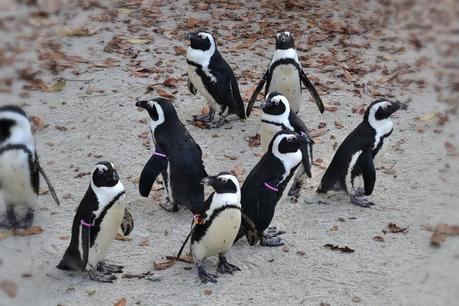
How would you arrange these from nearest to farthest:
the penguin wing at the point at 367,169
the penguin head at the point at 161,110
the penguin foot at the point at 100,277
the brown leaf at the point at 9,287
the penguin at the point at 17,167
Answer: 1. the brown leaf at the point at 9,287
2. the penguin foot at the point at 100,277
3. the penguin at the point at 17,167
4. the penguin head at the point at 161,110
5. the penguin wing at the point at 367,169

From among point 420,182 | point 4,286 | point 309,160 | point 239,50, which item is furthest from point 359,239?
point 239,50

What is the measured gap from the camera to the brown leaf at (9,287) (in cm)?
188

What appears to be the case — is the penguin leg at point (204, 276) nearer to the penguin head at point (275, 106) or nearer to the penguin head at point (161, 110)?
the penguin head at point (161, 110)

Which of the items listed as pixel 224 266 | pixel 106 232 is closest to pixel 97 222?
pixel 106 232

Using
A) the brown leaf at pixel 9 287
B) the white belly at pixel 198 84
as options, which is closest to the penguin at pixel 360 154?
the white belly at pixel 198 84

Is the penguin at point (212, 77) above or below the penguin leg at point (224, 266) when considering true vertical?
above

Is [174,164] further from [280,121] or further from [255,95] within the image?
[255,95]

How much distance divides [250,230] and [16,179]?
3.28 ft

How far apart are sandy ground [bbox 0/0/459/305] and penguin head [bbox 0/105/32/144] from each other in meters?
0.19

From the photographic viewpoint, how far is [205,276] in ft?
7.73

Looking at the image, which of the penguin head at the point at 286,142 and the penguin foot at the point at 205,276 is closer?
the penguin foot at the point at 205,276

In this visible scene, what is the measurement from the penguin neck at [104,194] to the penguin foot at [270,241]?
2.23 ft

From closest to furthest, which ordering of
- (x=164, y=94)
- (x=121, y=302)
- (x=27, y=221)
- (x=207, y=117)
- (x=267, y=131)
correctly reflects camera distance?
(x=121, y=302) < (x=27, y=221) < (x=267, y=131) < (x=207, y=117) < (x=164, y=94)

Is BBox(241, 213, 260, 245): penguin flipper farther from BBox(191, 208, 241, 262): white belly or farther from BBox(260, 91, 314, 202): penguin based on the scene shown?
BBox(260, 91, 314, 202): penguin
